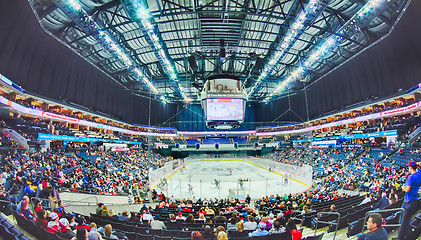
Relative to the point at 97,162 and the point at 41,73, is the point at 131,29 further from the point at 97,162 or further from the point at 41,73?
the point at 97,162

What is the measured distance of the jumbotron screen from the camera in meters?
17.6

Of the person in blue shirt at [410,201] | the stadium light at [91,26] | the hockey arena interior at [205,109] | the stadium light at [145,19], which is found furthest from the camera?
the stadium light at [91,26]

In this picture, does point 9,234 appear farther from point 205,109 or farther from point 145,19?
point 145,19

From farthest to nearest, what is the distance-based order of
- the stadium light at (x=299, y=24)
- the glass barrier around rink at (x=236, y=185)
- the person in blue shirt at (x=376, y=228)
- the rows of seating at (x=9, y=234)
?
the glass barrier around rink at (x=236, y=185)
the stadium light at (x=299, y=24)
the rows of seating at (x=9, y=234)
the person in blue shirt at (x=376, y=228)

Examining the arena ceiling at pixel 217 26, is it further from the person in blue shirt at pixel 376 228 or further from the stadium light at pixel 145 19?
the person in blue shirt at pixel 376 228

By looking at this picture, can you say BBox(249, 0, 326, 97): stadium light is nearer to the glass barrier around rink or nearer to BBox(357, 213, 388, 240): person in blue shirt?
the glass barrier around rink

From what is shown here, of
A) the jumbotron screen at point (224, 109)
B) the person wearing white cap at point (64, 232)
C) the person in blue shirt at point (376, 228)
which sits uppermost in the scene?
the jumbotron screen at point (224, 109)

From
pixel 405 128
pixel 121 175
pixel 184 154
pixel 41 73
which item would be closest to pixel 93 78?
pixel 41 73

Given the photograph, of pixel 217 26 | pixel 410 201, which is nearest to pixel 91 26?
pixel 217 26

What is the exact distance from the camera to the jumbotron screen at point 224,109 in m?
17.6

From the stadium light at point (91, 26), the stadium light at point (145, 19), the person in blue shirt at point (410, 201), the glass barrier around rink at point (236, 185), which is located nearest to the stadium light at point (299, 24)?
the stadium light at point (145, 19)

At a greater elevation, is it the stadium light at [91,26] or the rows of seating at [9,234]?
the stadium light at [91,26]

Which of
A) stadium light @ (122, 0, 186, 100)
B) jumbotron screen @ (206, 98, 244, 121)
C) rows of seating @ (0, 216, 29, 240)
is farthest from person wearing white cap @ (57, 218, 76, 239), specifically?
stadium light @ (122, 0, 186, 100)

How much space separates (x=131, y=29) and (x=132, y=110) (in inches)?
1041
